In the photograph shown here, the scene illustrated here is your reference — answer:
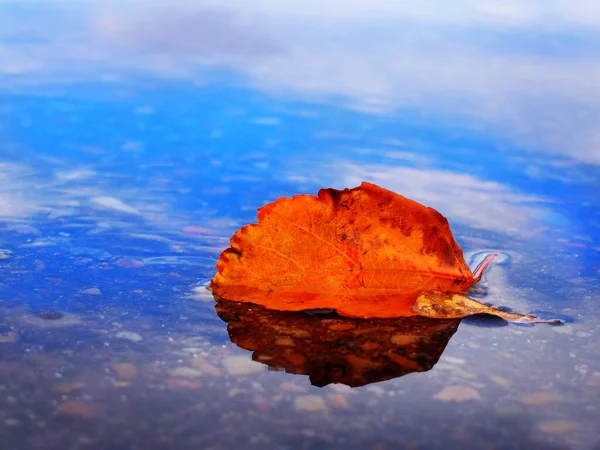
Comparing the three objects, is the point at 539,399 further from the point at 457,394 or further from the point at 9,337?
the point at 9,337

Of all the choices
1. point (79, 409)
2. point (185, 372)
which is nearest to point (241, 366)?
point (185, 372)

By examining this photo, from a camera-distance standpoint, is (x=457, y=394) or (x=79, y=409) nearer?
(x=79, y=409)

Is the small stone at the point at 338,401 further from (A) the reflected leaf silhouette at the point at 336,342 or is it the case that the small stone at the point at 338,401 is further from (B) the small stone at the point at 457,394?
(B) the small stone at the point at 457,394

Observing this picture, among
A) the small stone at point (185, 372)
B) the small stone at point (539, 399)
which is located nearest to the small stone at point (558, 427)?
the small stone at point (539, 399)

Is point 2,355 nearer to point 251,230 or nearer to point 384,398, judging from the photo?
point 251,230

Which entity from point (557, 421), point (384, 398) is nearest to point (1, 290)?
point (384, 398)

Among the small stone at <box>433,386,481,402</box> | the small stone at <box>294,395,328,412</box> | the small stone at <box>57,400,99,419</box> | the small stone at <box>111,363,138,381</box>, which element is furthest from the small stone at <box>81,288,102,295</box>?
the small stone at <box>433,386,481,402</box>
